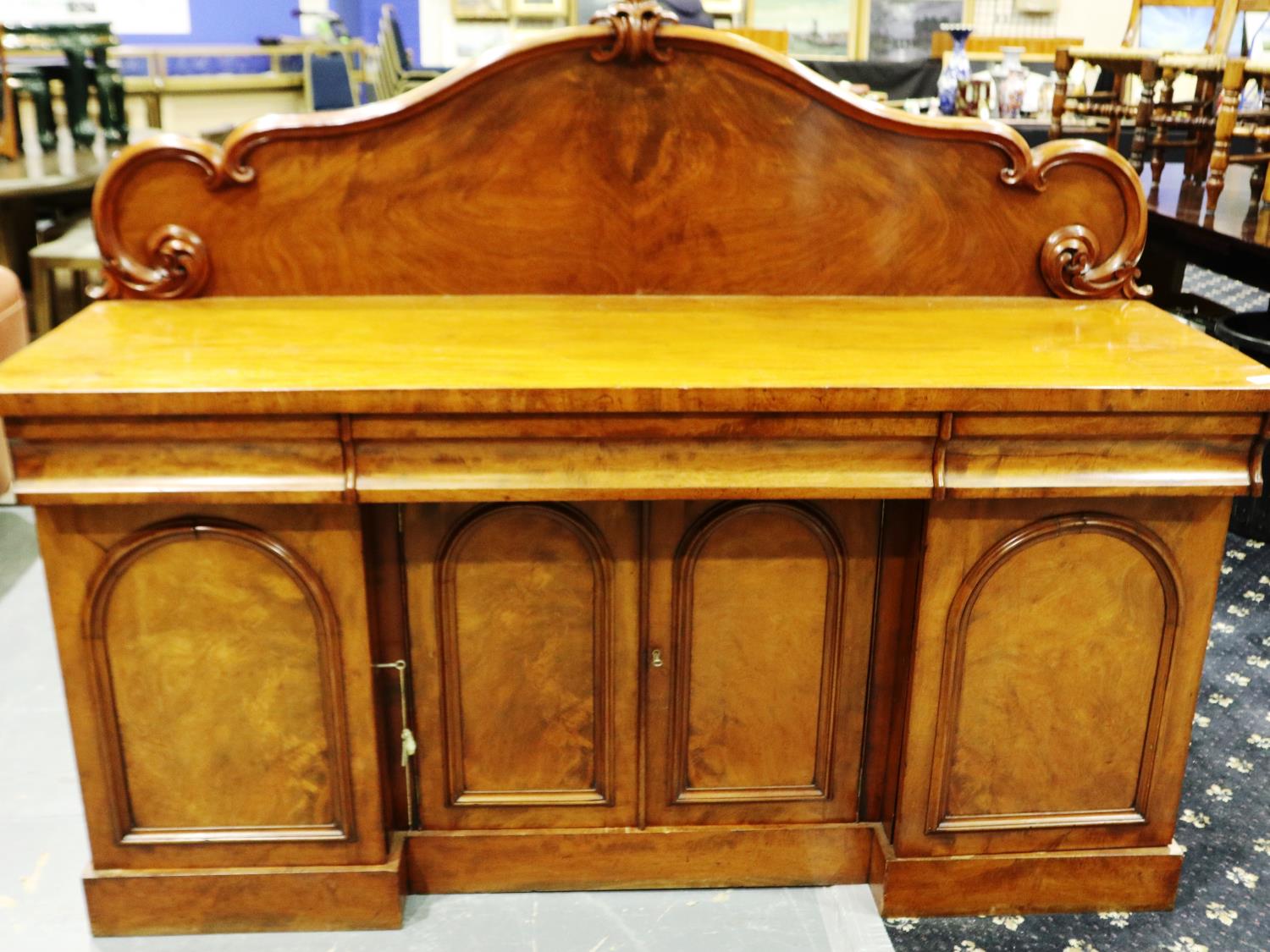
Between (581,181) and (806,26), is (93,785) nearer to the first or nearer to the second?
(581,181)

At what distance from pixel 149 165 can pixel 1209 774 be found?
221 cm

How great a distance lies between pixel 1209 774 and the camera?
227 cm

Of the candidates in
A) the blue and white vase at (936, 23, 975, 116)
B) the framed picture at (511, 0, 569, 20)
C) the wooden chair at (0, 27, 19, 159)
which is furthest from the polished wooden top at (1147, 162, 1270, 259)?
the framed picture at (511, 0, 569, 20)

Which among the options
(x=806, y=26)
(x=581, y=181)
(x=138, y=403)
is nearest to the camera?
(x=138, y=403)

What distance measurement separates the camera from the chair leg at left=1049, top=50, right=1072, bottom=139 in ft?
18.7

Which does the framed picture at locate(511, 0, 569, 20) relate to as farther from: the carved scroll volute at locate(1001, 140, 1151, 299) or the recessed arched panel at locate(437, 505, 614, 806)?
the recessed arched panel at locate(437, 505, 614, 806)

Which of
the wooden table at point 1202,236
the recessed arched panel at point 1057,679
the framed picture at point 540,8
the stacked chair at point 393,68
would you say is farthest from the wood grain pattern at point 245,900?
the framed picture at point 540,8

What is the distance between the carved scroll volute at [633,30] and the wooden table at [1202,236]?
2.49 m

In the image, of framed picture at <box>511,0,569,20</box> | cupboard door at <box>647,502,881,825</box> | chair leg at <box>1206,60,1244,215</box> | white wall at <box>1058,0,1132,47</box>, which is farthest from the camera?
framed picture at <box>511,0,569,20</box>

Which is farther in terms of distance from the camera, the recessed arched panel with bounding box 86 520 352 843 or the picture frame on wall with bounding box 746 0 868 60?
the picture frame on wall with bounding box 746 0 868 60

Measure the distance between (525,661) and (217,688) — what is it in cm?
45

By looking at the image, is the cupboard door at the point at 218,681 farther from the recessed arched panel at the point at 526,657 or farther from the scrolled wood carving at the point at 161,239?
the scrolled wood carving at the point at 161,239

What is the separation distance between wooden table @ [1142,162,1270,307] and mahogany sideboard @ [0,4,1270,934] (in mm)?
2177

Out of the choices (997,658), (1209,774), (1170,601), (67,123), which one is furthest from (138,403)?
(67,123)
